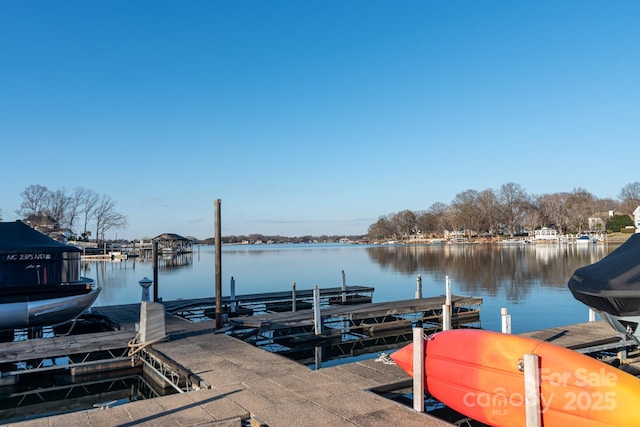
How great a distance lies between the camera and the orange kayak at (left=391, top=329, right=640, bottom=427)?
5309 millimetres

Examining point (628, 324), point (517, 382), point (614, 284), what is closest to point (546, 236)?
point (628, 324)

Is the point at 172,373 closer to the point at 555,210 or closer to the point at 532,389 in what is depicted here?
the point at 532,389

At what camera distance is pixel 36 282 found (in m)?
12.9

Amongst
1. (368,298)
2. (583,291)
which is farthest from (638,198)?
(583,291)

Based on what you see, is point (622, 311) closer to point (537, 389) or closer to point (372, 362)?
point (537, 389)

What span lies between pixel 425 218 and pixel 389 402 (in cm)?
15559

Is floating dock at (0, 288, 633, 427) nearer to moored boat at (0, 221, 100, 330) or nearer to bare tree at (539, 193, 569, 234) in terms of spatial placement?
moored boat at (0, 221, 100, 330)

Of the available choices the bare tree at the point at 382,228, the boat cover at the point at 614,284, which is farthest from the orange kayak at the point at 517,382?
the bare tree at the point at 382,228

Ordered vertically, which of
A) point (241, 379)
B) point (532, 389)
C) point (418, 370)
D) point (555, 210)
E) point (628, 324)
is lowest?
point (241, 379)

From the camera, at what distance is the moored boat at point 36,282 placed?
41.0 feet

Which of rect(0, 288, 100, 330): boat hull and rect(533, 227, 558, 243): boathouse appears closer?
rect(0, 288, 100, 330): boat hull

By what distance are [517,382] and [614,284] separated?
2534 millimetres

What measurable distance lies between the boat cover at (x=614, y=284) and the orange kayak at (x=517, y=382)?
169 cm

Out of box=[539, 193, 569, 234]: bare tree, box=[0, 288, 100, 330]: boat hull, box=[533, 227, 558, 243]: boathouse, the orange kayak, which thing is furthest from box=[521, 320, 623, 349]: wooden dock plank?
box=[539, 193, 569, 234]: bare tree
